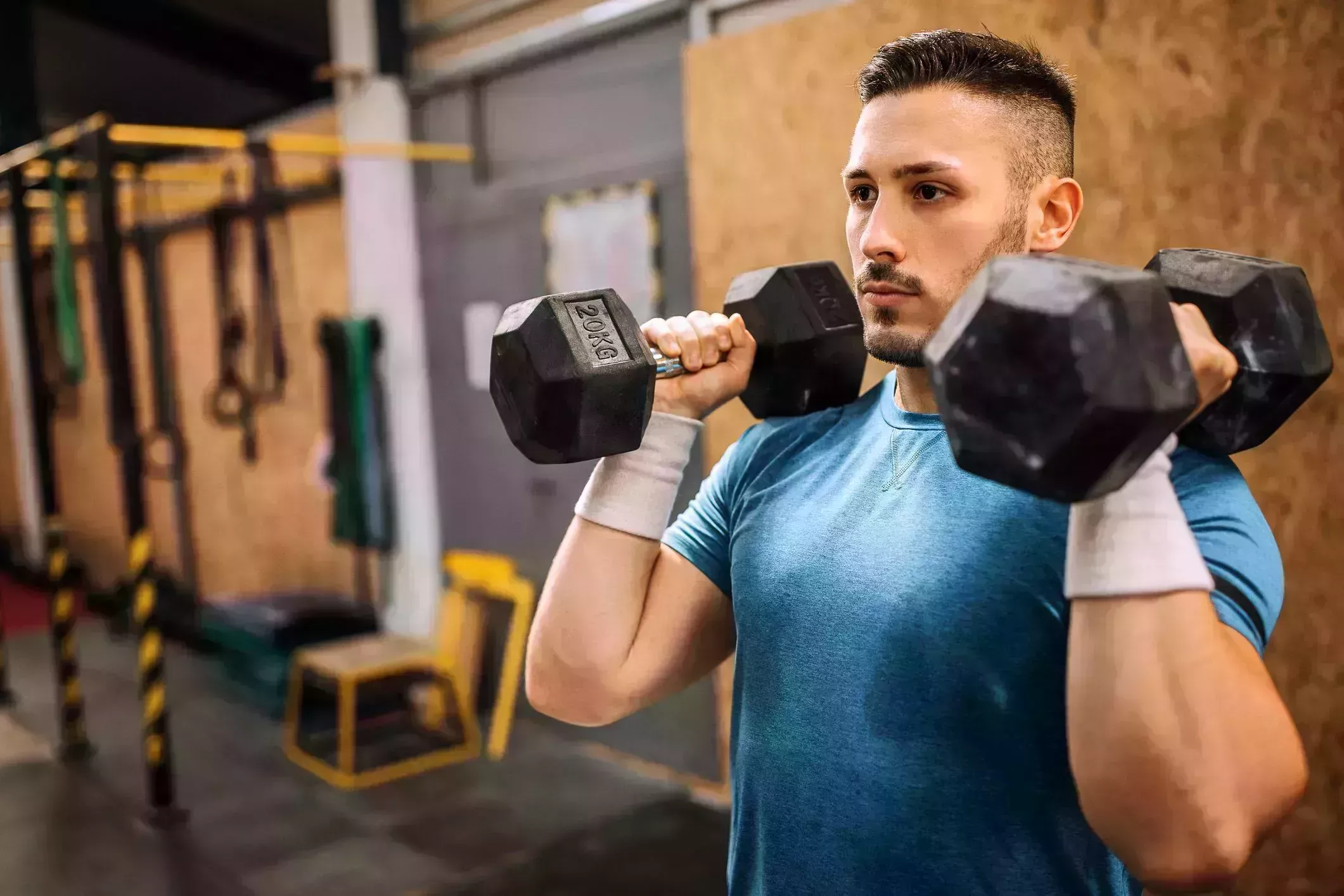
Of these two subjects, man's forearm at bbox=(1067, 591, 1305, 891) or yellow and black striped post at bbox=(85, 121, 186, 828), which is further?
yellow and black striped post at bbox=(85, 121, 186, 828)

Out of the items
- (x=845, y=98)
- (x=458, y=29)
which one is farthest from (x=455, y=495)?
(x=845, y=98)

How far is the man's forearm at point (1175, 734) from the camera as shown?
0.77m

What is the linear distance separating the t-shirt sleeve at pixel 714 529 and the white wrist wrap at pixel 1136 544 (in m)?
0.48

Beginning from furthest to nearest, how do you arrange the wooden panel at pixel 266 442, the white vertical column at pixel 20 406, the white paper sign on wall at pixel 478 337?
the white vertical column at pixel 20 406
the wooden panel at pixel 266 442
the white paper sign on wall at pixel 478 337

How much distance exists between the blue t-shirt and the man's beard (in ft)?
0.24

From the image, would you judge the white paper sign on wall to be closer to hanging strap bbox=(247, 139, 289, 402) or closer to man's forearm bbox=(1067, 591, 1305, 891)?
hanging strap bbox=(247, 139, 289, 402)

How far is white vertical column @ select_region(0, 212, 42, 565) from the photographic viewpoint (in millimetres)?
6715

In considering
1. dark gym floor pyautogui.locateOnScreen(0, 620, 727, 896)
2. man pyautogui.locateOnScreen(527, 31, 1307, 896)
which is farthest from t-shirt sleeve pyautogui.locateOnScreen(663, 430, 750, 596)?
dark gym floor pyautogui.locateOnScreen(0, 620, 727, 896)

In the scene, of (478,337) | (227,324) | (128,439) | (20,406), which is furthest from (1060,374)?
(20,406)

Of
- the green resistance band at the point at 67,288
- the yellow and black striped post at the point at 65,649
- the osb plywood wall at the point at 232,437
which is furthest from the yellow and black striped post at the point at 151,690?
the osb plywood wall at the point at 232,437

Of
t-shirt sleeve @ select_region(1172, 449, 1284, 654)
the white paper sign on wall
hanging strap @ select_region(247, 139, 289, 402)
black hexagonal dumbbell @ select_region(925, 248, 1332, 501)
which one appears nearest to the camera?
black hexagonal dumbbell @ select_region(925, 248, 1332, 501)

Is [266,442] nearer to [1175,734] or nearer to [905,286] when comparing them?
[905,286]

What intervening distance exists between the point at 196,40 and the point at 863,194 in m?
5.17

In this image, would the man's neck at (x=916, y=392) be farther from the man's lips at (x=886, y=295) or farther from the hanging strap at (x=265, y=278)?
the hanging strap at (x=265, y=278)
